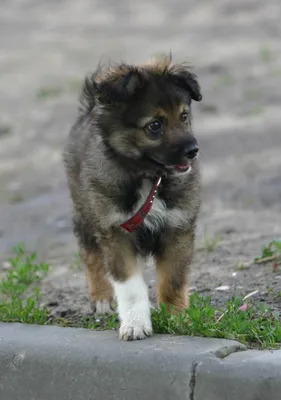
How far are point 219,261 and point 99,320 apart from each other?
142cm

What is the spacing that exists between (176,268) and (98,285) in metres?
0.80

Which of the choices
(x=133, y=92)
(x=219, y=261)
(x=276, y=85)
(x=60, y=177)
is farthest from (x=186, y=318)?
(x=276, y=85)

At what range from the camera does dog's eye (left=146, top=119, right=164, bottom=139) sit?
5.12m

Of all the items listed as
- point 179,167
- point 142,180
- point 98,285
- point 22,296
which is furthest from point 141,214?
point 22,296

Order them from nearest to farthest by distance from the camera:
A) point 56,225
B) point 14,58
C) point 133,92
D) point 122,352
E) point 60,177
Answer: point 122,352 → point 133,92 → point 56,225 → point 60,177 → point 14,58

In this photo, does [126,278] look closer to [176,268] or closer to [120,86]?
[176,268]

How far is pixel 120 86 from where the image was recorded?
520cm

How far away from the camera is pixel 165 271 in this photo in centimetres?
557

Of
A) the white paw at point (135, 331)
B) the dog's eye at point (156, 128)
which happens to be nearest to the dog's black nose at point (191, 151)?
the dog's eye at point (156, 128)

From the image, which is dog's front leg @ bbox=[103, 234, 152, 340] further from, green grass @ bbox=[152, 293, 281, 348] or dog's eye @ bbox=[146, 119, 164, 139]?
dog's eye @ bbox=[146, 119, 164, 139]

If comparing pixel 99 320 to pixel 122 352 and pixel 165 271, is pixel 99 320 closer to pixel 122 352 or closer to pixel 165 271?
pixel 165 271

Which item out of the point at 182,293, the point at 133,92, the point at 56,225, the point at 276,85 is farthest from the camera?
the point at 276,85

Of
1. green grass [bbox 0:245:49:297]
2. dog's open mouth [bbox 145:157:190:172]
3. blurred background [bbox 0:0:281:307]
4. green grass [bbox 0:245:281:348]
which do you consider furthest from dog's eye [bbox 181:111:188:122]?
green grass [bbox 0:245:49:297]

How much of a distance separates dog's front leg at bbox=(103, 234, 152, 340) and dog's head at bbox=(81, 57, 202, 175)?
42cm
